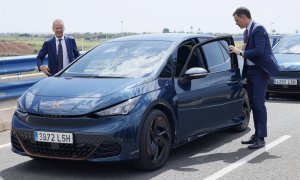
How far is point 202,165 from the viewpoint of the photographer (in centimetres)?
616

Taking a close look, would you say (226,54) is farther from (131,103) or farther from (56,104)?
(56,104)

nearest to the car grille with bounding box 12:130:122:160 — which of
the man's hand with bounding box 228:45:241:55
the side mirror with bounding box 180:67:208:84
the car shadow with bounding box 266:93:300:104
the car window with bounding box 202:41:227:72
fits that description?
the side mirror with bounding box 180:67:208:84

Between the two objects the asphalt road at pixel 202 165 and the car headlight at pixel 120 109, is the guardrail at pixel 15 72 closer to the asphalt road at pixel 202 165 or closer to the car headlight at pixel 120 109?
the asphalt road at pixel 202 165

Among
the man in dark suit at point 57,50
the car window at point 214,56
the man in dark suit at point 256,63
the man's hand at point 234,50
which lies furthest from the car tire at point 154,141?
the man in dark suit at point 57,50

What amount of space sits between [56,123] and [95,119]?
0.40 m

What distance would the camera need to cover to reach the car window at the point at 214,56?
23.2ft

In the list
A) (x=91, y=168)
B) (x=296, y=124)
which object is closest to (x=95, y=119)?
(x=91, y=168)

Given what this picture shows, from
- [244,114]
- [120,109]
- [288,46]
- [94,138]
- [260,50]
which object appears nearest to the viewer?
[94,138]

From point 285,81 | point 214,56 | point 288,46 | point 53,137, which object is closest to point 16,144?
point 53,137

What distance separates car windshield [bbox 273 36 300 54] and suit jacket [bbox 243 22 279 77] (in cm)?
648

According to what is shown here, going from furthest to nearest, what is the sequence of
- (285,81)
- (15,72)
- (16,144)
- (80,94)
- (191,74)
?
(285,81) < (15,72) < (191,74) < (16,144) < (80,94)

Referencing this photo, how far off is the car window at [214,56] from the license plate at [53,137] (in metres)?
2.42

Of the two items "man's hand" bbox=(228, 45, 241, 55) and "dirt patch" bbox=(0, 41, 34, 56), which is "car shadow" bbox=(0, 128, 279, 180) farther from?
"dirt patch" bbox=(0, 41, 34, 56)

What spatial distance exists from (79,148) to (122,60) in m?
1.50
